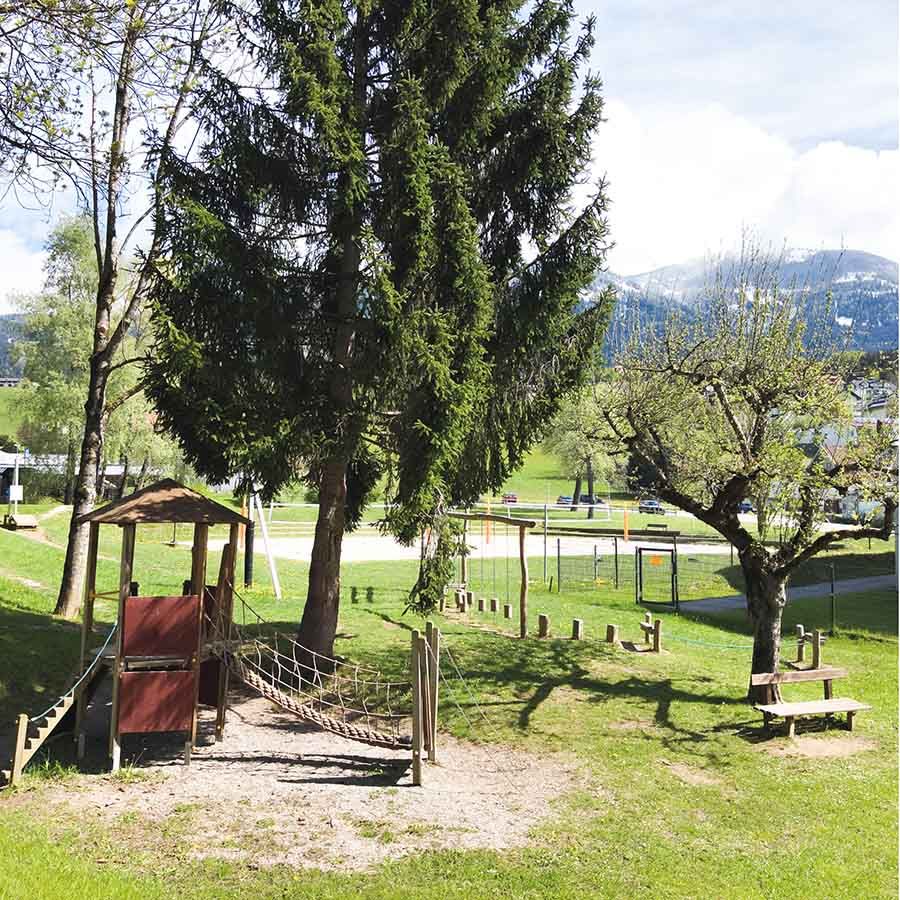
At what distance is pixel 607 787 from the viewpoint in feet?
33.4

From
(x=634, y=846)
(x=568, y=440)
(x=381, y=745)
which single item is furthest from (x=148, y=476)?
(x=634, y=846)

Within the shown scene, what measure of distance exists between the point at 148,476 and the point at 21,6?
39076 millimetres

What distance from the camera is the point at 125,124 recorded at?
17.0m

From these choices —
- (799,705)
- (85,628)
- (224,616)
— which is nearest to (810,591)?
(799,705)

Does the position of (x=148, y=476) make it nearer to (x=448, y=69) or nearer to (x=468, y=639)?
(x=468, y=639)

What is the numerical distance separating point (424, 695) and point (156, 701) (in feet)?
11.1

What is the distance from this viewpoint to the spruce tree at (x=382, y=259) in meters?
12.4

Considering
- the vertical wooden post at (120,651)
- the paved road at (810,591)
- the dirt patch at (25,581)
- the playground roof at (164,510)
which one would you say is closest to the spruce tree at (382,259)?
the playground roof at (164,510)

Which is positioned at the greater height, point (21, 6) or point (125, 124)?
point (125, 124)

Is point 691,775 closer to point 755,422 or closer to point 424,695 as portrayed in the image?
point 424,695

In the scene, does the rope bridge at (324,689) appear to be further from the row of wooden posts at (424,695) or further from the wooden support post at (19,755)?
the wooden support post at (19,755)

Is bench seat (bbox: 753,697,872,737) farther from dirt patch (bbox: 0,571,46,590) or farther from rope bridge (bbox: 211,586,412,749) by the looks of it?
dirt patch (bbox: 0,571,46,590)

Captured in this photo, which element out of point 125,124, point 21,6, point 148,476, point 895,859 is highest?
point 125,124

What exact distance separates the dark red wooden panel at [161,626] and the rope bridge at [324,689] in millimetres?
569
